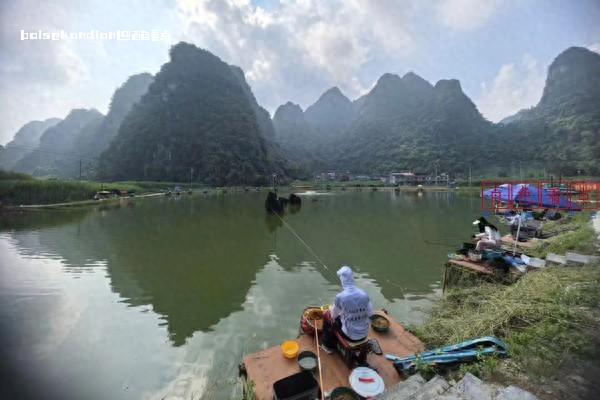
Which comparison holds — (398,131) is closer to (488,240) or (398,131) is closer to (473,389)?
(488,240)

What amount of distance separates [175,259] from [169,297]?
13.8ft

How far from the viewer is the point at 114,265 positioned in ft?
36.9

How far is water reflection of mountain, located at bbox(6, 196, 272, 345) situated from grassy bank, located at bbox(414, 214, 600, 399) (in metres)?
5.74

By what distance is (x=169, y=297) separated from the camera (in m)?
8.31

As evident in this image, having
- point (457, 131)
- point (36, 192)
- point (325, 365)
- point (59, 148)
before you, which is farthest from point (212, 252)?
point (59, 148)

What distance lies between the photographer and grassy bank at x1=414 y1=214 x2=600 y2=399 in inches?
113

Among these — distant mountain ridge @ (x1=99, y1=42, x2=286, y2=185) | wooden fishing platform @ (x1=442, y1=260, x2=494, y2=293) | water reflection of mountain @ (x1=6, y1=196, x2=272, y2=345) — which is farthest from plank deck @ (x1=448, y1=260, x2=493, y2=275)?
distant mountain ridge @ (x1=99, y1=42, x2=286, y2=185)

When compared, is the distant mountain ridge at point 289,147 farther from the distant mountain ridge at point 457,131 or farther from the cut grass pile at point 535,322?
the cut grass pile at point 535,322

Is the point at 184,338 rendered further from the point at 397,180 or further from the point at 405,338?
the point at 397,180

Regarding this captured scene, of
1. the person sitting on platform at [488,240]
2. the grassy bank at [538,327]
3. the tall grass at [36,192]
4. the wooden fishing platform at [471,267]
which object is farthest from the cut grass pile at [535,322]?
the tall grass at [36,192]

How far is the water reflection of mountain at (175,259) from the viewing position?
306 inches

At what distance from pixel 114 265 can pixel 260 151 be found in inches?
3617

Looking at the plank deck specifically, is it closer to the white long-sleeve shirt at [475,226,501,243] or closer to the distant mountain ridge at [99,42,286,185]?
the white long-sleeve shirt at [475,226,501,243]

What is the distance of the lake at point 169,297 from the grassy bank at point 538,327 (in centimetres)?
186
